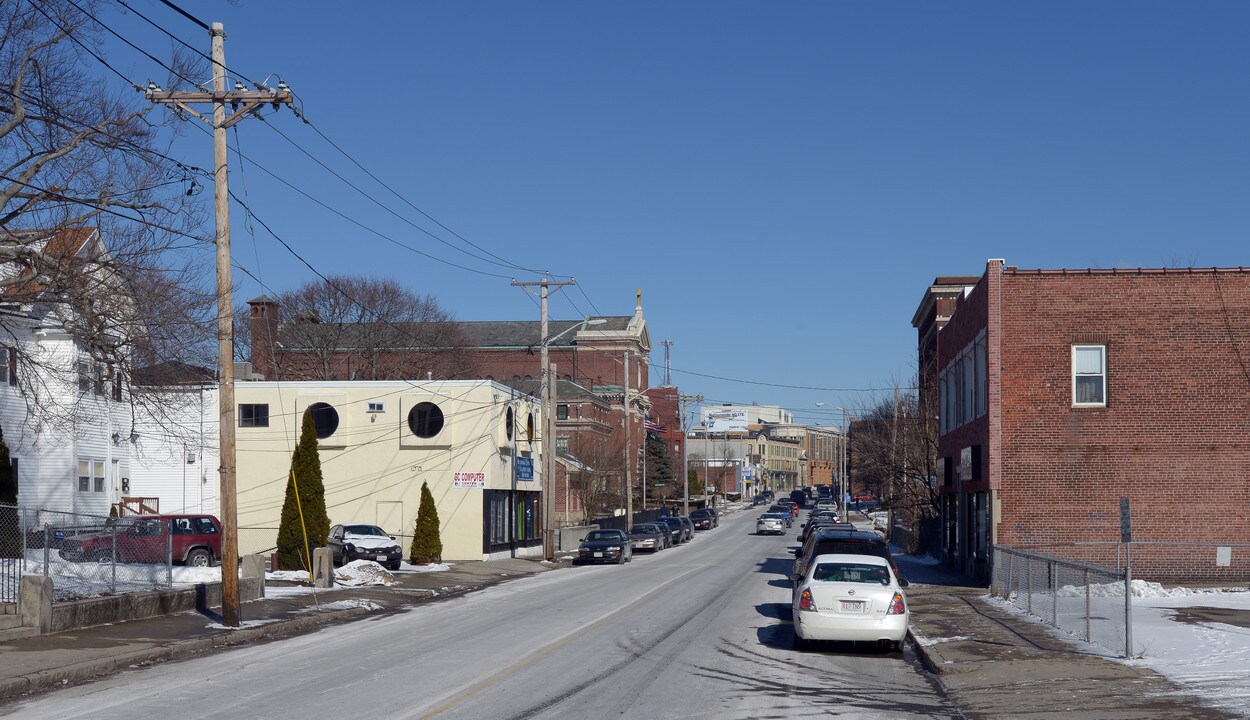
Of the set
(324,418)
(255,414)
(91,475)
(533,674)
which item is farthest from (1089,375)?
(91,475)

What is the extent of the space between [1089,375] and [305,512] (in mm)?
21566

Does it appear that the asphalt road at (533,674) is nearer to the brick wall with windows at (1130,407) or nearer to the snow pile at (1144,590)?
the snow pile at (1144,590)

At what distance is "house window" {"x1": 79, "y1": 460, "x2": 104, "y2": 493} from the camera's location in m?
41.8

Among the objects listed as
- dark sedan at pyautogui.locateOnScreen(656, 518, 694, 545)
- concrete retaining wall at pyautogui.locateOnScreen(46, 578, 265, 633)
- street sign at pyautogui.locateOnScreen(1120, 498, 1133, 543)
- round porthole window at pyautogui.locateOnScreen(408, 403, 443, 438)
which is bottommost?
dark sedan at pyautogui.locateOnScreen(656, 518, 694, 545)

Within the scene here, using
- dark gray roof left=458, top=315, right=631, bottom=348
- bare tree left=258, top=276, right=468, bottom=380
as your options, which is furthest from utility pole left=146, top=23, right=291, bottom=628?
dark gray roof left=458, top=315, right=631, bottom=348

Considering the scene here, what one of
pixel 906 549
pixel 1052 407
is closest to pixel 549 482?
pixel 906 549

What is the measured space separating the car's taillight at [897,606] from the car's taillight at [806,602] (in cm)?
111

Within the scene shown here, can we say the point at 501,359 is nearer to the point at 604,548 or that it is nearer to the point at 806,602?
the point at 604,548

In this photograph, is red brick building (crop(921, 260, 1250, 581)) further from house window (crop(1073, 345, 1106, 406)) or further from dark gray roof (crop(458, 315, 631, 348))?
dark gray roof (crop(458, 315, 631, 348))

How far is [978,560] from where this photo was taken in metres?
32.5

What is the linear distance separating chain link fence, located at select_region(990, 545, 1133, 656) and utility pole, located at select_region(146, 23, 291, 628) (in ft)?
46.3

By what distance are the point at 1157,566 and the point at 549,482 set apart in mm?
23828

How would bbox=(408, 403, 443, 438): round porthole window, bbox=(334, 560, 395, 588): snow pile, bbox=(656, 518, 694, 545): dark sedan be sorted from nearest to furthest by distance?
bbox=(334, 560, 395, 588): snow pile < bbox=(408, 403, 443, 438): round porthole window < bbox=(656, 518, 694, 545): dark sedan

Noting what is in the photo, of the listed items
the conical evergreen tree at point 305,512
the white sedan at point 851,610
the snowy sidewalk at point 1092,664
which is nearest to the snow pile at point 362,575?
the conical evergreen tree at point 305,512
